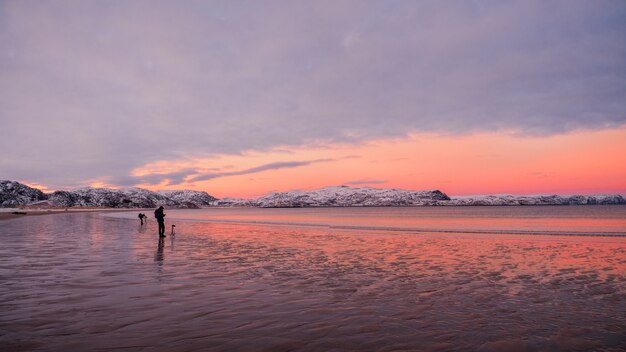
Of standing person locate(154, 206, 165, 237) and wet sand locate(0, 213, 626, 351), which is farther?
standing person locate(154, 206, 165, 237)

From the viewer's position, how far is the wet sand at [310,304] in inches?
287

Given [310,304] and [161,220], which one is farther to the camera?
[161,220]

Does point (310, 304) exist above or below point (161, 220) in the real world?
below

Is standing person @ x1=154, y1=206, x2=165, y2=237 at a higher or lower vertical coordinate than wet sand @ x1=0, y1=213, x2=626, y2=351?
higher

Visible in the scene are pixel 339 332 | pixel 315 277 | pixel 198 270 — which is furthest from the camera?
pixel 198 270

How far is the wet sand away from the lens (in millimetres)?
7285

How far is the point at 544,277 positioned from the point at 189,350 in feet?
44.0

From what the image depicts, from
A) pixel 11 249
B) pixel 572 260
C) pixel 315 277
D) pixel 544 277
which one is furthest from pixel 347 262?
pixel 11 249

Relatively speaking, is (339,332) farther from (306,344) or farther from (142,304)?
(142,304)

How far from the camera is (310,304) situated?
1019 cm

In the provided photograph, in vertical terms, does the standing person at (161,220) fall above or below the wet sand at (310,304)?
above

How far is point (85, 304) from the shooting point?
1005 centimetres

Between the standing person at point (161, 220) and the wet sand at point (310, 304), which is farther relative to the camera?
the standing person at point (161, 220)

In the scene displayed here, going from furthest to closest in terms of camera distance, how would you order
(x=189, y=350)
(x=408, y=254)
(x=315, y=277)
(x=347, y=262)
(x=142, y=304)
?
(x=408, y=254) < (x=347, y=262) < (x=315, y=277) < (x=142, y=304) < (x=189, y=350)
